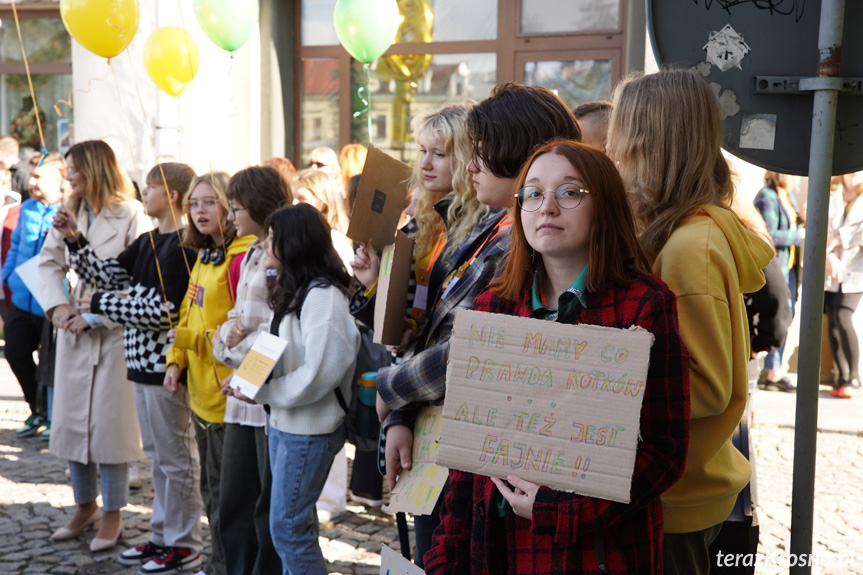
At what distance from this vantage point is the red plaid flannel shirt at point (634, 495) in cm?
168

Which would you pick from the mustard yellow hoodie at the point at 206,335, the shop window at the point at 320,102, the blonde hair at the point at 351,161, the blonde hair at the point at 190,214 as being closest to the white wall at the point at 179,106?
the shop window at the point at 320,102

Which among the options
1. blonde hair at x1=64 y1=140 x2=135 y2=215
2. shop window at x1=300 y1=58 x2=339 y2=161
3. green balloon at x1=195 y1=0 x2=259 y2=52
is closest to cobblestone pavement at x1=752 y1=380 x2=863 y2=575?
blonde hair at x1=64 y1=140 x2=135 y2=215

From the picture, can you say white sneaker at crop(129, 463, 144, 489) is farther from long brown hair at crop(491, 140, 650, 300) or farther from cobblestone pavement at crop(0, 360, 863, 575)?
long brown hair at crop(491, 140, 650, 300)

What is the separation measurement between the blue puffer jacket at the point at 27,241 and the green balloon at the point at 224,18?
75.3 inches

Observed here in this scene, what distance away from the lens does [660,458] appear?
170 cm

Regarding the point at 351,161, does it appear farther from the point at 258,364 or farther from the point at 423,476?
the point at 423,476

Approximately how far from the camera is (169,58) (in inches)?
222

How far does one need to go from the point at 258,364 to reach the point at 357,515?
83.3 inches

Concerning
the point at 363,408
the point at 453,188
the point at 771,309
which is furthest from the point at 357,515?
the point at 453,188

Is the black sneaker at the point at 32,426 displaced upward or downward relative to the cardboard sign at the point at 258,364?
downward

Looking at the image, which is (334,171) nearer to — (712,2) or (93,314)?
(93,314)

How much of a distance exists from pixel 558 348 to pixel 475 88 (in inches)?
316

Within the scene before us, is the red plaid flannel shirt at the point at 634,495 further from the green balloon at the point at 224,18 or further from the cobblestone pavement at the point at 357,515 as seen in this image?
the green balloon at the point at 224,18

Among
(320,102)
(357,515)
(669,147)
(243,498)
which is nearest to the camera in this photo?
(669,147)
